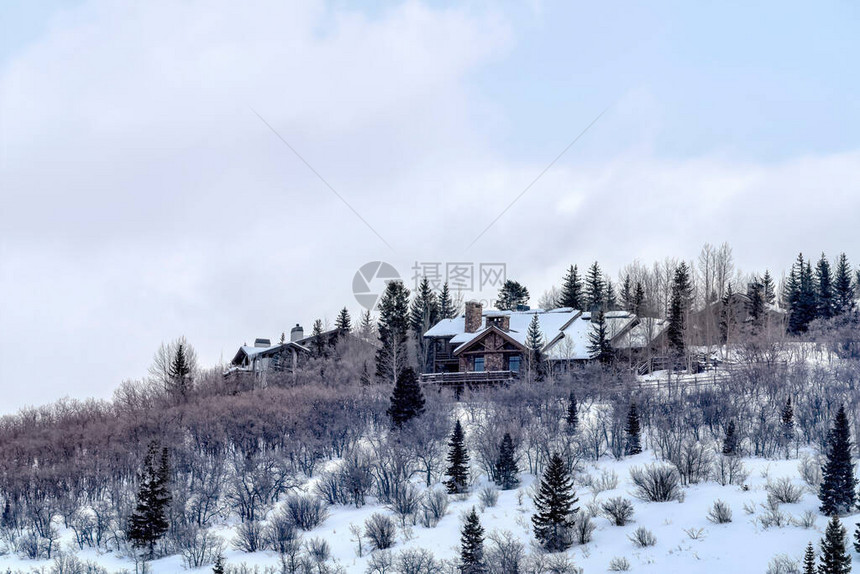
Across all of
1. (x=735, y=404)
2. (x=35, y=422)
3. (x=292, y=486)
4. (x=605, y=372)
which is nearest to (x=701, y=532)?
(x=735, y=404)

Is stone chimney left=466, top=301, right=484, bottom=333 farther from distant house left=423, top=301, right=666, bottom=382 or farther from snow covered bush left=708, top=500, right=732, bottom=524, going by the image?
snow covered bush left=708, top=500, right=732, bottom=524

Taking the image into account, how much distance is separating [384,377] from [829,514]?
41228 mm

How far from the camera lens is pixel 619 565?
29.9m

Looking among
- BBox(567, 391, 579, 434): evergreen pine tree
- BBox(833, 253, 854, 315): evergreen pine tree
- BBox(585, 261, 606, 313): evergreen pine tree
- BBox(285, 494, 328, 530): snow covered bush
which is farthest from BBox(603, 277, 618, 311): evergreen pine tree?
BBox(285, 494, 328, 530): snow covered bush

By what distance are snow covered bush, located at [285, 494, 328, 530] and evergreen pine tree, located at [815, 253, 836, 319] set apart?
199ft

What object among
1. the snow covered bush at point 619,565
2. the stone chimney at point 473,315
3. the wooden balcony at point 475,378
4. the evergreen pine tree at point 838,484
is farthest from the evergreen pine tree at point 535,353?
the evergreen pine tree at point 838,484

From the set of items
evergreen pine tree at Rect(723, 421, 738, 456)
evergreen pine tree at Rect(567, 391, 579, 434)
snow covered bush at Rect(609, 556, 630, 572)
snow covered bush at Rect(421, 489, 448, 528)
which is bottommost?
snow covered bush at Rect(609, 556, 630, 572)

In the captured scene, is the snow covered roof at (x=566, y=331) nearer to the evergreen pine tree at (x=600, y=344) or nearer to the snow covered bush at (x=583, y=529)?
the evergreen pine tree at (x=600, y=344)

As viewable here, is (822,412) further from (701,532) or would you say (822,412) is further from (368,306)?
(368,306)

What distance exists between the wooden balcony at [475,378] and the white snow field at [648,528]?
14662 mm

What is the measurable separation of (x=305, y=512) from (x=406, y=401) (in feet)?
38.6

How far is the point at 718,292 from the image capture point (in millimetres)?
88438

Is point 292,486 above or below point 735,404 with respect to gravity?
below

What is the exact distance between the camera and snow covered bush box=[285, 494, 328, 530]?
39.0 m
